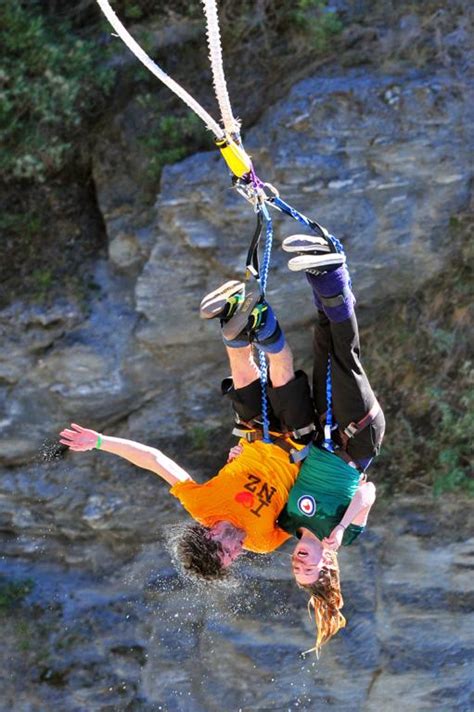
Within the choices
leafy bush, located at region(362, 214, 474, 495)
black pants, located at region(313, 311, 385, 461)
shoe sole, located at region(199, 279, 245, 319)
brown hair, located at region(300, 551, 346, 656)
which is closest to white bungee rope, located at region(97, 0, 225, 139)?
shoe sole, located at region(199, 279, 245, 319)

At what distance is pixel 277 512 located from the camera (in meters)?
4.80

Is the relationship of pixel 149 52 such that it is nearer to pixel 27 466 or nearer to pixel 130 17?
pixel 130 17

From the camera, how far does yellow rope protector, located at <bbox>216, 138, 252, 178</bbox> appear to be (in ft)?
13.7

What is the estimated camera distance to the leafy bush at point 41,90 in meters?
7.37

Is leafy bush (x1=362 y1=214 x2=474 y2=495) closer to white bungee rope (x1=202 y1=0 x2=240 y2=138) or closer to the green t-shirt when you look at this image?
the green t-shirt

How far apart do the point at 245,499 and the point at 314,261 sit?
47.0 inches

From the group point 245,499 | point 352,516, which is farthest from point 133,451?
point 352,516

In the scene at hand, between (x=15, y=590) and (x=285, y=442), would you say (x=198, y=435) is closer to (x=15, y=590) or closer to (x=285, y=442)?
(x=15, y=590)

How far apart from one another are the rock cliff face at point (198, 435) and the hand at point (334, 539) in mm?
2946

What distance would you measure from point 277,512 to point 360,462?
0.47m

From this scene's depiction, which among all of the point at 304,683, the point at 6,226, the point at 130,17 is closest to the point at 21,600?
the point at 304,683

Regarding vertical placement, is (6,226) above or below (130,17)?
below

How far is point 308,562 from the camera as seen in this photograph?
15.1ft

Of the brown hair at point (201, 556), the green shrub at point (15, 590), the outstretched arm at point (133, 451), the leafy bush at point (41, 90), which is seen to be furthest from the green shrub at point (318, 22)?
the green shrub at point (15, 590)
